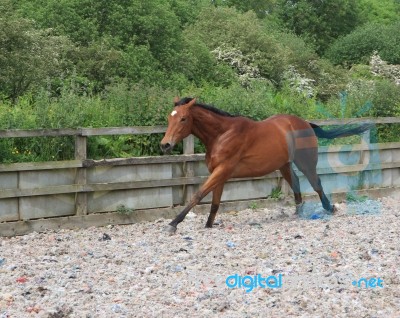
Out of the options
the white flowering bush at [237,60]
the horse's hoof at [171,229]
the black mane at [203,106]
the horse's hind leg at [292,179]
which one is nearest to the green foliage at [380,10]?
the white flowering bush at [237,60]

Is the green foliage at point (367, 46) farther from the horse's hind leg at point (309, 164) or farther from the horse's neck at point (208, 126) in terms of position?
the horse's neck at point (208, 126)

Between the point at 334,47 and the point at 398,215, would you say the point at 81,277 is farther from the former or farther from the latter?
the point at 334,47

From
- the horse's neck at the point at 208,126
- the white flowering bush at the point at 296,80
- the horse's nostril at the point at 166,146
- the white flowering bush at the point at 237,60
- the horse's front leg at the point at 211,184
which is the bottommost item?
the white flowering bush at the point at 296,80

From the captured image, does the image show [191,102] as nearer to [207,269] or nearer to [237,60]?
[207,269]

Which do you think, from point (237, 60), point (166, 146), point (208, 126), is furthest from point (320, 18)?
point (166, 146)

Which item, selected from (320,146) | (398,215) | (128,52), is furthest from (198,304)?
(128,52)

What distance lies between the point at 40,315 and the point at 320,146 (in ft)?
26.3

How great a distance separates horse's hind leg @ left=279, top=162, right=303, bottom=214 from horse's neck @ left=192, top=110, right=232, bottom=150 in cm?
134

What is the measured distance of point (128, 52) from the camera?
30797mm

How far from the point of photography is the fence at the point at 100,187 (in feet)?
33.3

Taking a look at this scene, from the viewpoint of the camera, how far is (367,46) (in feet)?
164

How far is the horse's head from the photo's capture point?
10016 mm

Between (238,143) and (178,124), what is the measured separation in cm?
100

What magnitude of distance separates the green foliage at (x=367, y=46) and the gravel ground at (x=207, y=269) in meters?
38.7
